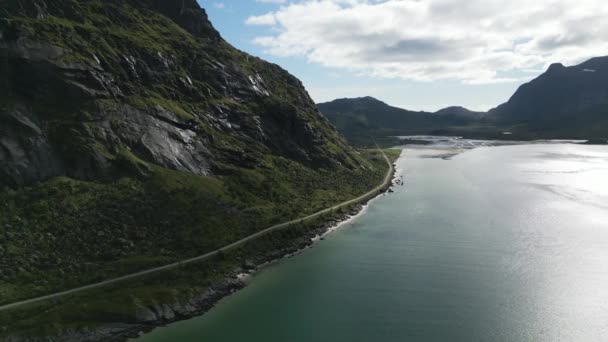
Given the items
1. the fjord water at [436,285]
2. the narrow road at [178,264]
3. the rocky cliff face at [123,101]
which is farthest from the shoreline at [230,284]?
the rocky cliff face at [123,101]

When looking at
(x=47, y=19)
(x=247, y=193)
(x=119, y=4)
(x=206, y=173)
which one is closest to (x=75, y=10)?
(x=47, y=19)

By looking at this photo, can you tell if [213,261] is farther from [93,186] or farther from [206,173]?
[206,173]

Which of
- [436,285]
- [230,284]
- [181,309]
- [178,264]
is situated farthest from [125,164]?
[436,285]

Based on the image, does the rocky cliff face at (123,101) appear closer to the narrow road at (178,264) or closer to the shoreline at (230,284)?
the narrow road at (178,264)

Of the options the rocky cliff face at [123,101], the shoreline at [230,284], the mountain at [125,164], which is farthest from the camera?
the rocky cliff face at [123,101]

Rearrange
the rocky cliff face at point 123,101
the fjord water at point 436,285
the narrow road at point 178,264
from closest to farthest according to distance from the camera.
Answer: the fjord water at point 436,285
the narrow road at point 178,264
the rocky cliff face at point 123,101

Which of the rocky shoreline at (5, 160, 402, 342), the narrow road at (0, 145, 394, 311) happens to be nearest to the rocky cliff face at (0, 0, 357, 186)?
the narrow road at (0, 145, 394, 311)

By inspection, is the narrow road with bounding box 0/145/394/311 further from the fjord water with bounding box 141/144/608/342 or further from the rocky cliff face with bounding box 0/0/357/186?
the rocky cliff face with bounding box 0/0/357/186
